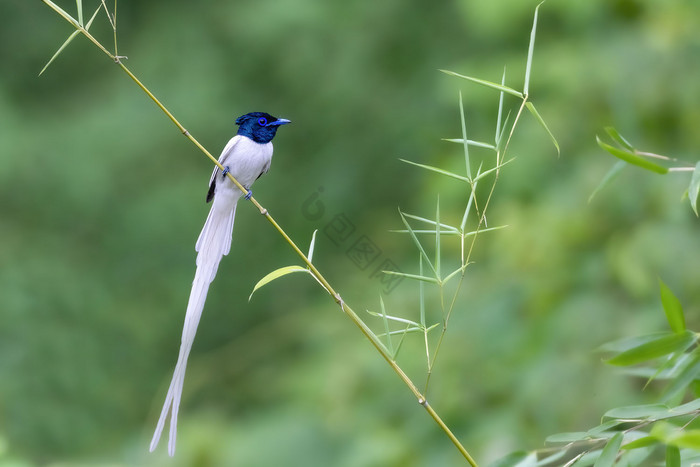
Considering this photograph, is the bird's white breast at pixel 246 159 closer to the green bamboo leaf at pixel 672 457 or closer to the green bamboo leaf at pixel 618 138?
the green bamboo leaf at pixel 618 138

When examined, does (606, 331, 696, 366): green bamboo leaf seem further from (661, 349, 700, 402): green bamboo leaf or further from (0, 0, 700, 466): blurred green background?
(0, 0, 700, 466): blurred green background

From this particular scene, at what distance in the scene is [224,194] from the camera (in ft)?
4.43

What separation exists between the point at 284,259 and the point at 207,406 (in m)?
1.05

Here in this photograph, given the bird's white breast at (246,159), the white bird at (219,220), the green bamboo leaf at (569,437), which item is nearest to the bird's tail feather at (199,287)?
the white bird at (219,220)

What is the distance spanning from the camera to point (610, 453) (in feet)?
3.55

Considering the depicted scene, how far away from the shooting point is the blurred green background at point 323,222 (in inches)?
107

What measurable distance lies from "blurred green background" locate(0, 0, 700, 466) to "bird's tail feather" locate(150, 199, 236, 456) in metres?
1.56

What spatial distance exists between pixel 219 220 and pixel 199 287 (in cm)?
23

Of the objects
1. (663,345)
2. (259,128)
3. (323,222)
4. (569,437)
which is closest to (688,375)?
(663,345)

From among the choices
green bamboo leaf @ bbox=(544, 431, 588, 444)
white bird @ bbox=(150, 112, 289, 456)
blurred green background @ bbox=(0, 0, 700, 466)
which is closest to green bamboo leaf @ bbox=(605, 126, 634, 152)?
green bamboo leaf @ bbox=(544, 431, 588, 444)

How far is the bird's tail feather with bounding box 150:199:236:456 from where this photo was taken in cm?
94

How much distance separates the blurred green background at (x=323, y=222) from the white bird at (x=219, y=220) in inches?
55.6

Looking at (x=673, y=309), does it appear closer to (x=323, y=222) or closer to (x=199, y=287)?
(x=199, y=287)

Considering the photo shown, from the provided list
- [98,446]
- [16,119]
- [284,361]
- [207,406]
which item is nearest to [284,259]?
[284,361]
